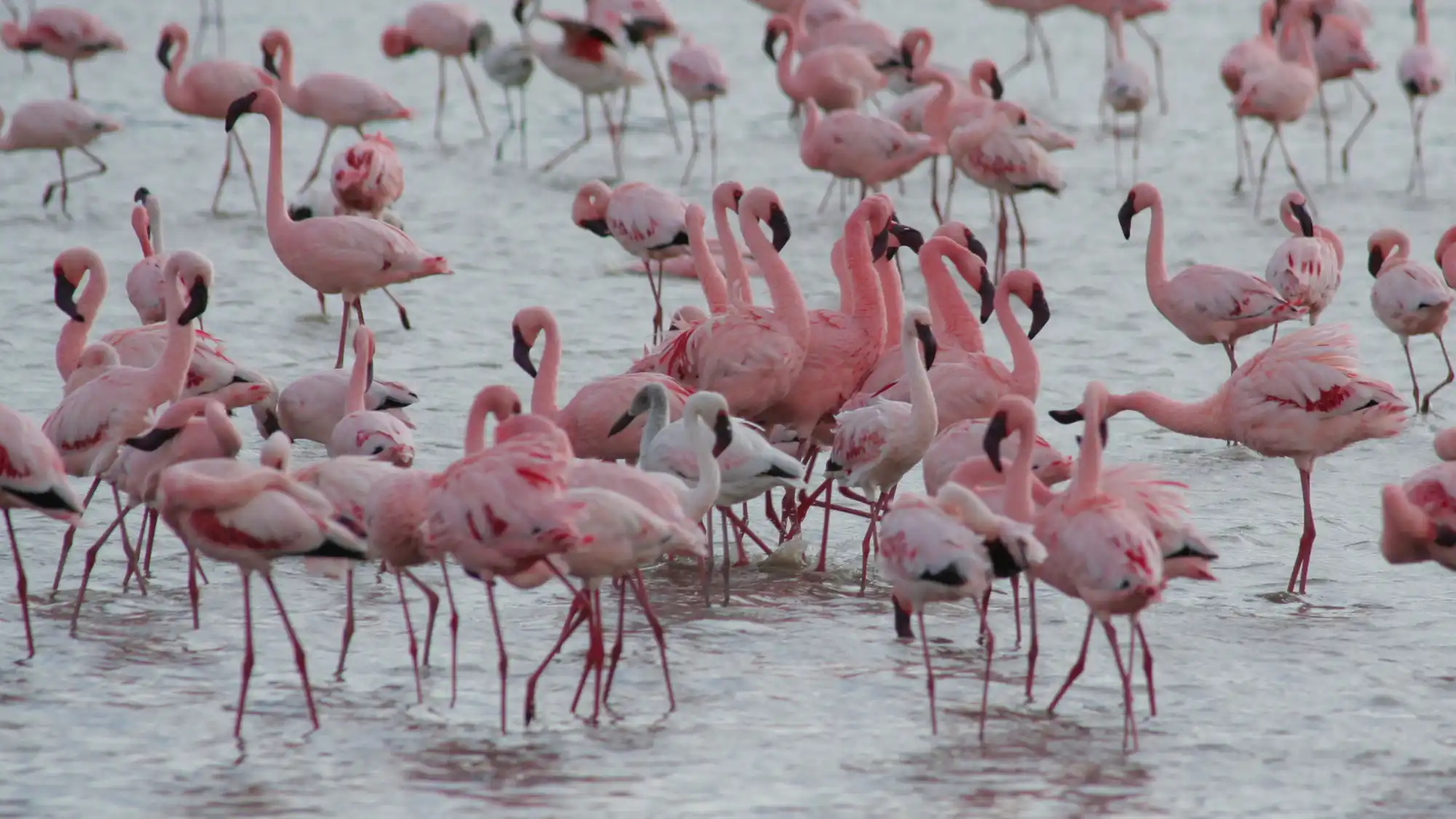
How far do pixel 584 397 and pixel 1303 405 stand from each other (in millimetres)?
2386

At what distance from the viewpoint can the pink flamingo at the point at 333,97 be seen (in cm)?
1235

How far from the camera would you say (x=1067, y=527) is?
5.30 meters

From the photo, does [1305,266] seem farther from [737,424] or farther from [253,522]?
[253,522]

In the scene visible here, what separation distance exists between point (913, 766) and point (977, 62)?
→ 8071mm

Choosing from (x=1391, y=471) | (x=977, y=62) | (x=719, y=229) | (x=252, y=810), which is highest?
(x=977, y=62)

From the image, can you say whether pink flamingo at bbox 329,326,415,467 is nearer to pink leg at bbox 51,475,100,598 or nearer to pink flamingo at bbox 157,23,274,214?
pink leg at bbox 51,475,100,598

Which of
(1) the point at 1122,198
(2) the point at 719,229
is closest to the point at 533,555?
(2) the point at 719,229

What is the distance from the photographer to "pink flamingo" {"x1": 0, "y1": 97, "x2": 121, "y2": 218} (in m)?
12.0

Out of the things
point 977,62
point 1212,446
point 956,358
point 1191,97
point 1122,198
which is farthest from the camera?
point 1191,97

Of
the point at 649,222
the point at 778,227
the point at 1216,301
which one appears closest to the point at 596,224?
the point at 649,222

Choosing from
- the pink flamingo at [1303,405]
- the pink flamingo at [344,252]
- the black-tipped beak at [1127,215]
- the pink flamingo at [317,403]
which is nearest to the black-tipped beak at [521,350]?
the pink flamingo at [317,403]

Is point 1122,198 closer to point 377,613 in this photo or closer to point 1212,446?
point 1212,446

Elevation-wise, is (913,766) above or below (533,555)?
below

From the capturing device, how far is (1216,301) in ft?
27.7
